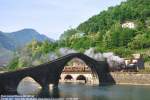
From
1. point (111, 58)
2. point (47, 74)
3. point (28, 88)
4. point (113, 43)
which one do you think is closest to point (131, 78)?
point (111, 58)

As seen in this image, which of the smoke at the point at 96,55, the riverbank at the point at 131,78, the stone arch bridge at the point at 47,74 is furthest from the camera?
the smoke at the point at 96,55

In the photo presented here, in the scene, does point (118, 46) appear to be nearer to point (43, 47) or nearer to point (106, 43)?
point (106, 43)

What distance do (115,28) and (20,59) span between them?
4013 cm

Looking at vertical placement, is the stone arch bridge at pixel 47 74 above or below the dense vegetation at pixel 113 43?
below

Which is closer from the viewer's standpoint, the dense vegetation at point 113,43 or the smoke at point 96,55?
the smoke at point 96,55

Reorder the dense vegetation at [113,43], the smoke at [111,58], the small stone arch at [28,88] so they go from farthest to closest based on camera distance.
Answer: the dense vegetation at [113,43] < the smoke at [111,58] < the small stone arch at [28,88]

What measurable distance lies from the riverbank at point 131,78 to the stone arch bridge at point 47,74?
80.5 inches

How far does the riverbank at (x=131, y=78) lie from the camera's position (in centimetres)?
11750

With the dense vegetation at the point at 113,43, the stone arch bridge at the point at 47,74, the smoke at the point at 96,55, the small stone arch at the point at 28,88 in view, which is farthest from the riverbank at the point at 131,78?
the dense vegetation at the point at 113,43

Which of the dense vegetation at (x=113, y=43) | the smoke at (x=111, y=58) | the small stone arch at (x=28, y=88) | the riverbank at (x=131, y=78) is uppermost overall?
the dense vegetation at (x=113, y=43)

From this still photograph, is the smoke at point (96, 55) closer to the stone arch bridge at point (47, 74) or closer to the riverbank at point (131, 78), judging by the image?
the stone arch bridge at point (47, 74)

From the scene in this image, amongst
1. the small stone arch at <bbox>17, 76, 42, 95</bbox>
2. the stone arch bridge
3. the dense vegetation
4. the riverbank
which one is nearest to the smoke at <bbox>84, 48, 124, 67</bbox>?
the stone arch bridge

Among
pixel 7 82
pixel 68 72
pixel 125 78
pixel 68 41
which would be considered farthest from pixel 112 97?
pixel 68 41

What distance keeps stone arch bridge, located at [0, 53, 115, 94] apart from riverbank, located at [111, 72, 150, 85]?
205cm
